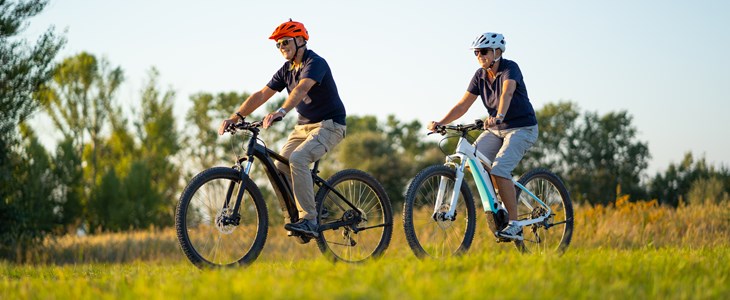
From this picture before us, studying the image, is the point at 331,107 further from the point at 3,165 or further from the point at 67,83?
the point at 67,83

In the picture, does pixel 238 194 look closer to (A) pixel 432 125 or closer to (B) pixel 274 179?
(B) pixel 274 179

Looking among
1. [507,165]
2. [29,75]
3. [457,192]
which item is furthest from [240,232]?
[29,75]

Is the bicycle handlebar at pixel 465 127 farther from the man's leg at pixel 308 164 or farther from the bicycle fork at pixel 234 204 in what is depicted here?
the bicycle fork at pixel 234 204

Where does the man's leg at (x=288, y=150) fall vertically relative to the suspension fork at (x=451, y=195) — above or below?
above

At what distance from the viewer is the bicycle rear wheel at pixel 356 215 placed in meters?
7.77

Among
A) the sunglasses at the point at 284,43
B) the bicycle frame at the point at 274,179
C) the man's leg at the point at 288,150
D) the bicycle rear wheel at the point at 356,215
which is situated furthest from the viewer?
the bicycle rear wheel at the point at 356,215

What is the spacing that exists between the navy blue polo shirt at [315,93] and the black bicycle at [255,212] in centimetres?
49

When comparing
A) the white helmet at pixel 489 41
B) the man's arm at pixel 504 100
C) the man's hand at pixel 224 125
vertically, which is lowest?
the man's hand at pixel 224 125

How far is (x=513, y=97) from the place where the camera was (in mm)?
8164

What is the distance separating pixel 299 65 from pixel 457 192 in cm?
196

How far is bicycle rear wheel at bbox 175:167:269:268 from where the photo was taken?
22.0 ft

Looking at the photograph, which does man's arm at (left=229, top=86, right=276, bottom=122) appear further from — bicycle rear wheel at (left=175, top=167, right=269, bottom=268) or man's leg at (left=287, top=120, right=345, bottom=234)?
bicycle rear wheel at (left=175, top=167, right=269, bottom=268)

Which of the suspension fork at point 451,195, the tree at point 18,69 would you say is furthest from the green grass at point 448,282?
the tree at point 18,69

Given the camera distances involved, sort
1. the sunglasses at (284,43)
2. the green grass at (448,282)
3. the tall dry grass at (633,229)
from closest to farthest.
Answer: the green grass at (448,282)
the sunglasses at (284,43)
the tall dry grass at (633,229)
